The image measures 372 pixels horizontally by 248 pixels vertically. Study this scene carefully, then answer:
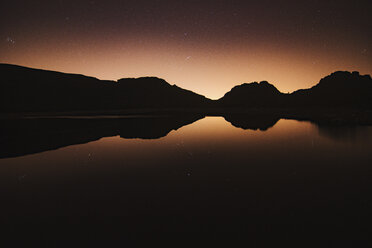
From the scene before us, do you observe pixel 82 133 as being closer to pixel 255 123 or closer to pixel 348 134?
pixel 255 123

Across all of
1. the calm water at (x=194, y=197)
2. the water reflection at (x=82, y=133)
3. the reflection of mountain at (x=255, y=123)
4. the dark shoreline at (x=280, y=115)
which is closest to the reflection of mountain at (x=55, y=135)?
the water reflection at (x=82, y=133)

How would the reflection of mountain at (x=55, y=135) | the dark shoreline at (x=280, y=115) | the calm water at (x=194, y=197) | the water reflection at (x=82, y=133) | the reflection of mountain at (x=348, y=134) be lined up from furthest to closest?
1. the dark shoreline at (x=280, y=115)
2. the reflection of mountain at (x=348, y=134)
3. the water reflection at (x=82, y=133)
4. the reflection of mountain at (x=55, y=135)
5. the calm water at (x=194, y=197)

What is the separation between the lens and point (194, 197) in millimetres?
7426

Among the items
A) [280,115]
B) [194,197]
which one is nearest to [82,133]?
[194,197]

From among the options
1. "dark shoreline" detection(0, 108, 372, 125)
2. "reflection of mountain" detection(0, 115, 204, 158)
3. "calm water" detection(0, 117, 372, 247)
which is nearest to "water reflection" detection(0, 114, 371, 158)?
"reflection of mountain" detection(0, 115, 204, 158)

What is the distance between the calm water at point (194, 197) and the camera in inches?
214

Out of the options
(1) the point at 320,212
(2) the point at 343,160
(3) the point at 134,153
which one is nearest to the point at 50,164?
(3) the point at 134,153

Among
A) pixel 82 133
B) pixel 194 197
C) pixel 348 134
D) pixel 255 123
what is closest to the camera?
pixel 194 197

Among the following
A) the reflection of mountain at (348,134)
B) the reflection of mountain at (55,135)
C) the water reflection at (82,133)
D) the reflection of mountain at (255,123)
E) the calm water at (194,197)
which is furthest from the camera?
the reflection of mountain at (255,123)

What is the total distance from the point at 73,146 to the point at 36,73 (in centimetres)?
21546

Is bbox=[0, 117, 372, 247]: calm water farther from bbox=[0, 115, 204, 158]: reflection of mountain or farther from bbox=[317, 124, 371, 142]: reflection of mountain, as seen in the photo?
bbox=[317, 124, 371, 142]: reflection of mountain

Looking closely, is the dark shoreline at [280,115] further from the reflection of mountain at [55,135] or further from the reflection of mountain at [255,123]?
the reflection of mountain at [55,135]

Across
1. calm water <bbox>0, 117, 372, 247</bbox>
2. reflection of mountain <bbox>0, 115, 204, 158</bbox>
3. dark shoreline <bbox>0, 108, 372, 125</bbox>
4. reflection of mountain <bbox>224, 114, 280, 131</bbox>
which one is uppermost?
dark shoreline <bbox>0, 108, 372, 125</bbox>

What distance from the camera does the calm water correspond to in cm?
543
